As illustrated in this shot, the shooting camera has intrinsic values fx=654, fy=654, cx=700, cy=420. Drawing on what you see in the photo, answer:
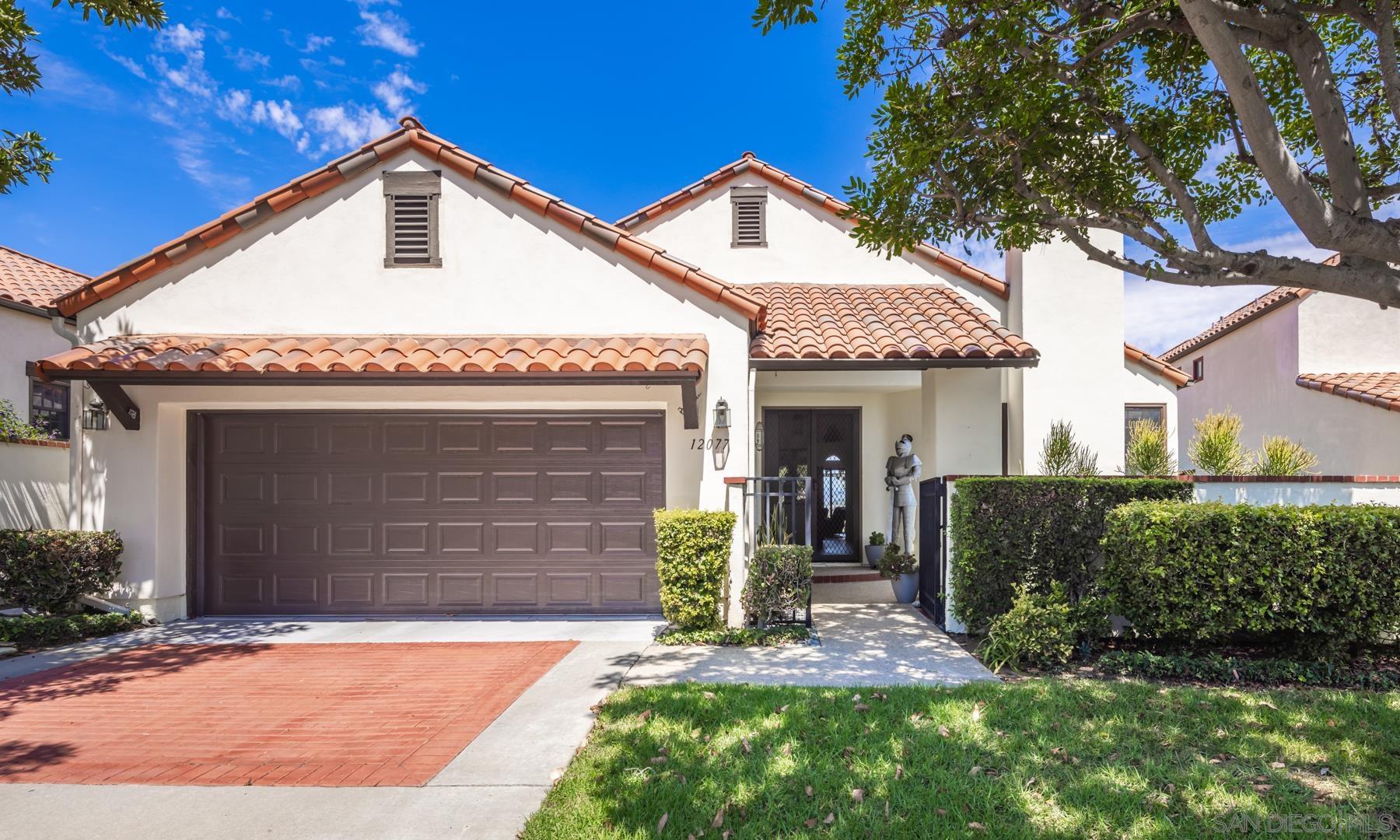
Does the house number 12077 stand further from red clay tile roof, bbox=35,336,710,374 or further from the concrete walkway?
the concrete walkway

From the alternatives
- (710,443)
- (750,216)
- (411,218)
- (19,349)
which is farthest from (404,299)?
(19,349)

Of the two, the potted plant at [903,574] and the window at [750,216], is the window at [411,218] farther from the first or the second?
the potted plant at [903,574]

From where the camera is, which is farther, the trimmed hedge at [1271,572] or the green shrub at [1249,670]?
the green shrub at [1249,670]

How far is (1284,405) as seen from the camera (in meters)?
15.5

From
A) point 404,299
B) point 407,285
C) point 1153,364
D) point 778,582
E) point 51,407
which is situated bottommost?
point 778,582

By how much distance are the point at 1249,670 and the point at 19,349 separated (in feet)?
65.9

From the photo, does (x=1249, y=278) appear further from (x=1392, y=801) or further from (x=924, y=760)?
(x=924, y=760)

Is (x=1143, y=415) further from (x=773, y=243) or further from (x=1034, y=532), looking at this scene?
(x=773, y=243)

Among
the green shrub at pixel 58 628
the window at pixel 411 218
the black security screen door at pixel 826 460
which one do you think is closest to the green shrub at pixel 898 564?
the black security screen door at pixel 826 460

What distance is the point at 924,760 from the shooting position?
4.55 meters

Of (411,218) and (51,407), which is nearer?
(411,218)

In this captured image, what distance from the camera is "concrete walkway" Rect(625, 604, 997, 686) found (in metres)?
6.39

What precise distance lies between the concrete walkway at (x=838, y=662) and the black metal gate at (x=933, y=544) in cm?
44

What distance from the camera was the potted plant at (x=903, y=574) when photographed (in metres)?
9.92
